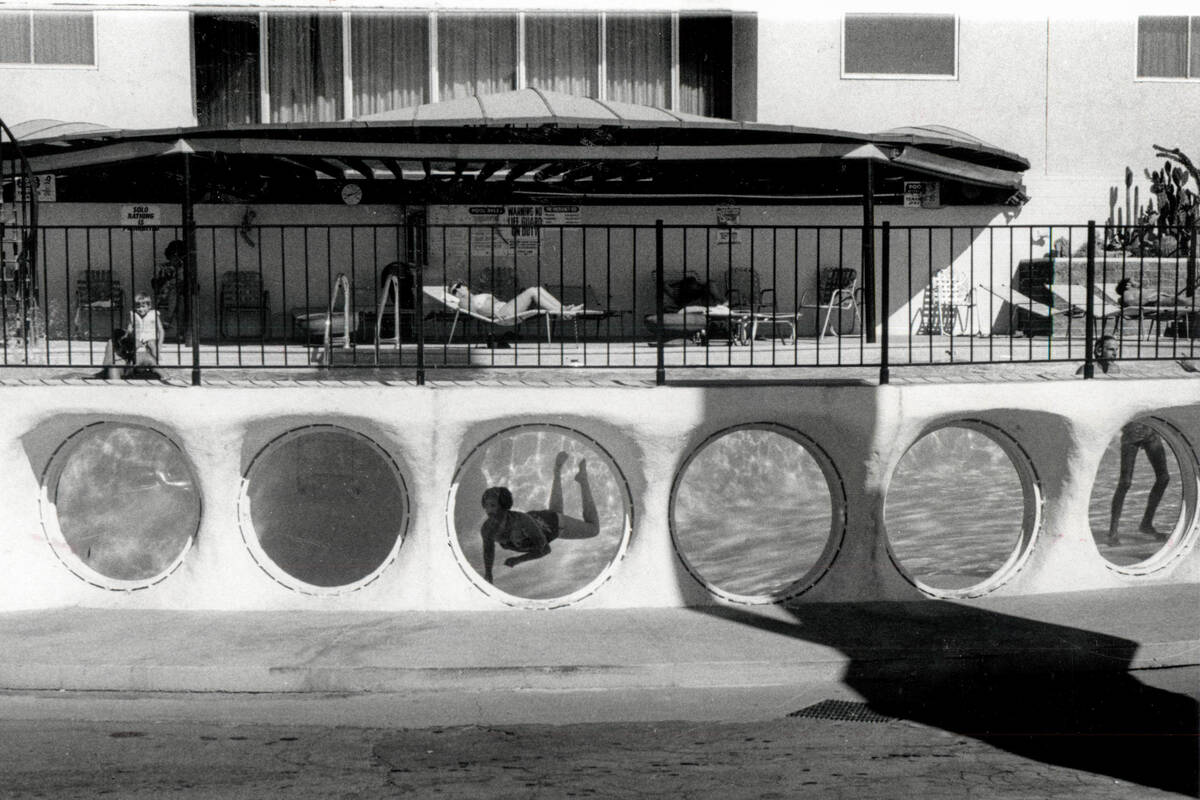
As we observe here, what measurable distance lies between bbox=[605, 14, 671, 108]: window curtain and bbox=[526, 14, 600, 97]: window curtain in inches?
9.1

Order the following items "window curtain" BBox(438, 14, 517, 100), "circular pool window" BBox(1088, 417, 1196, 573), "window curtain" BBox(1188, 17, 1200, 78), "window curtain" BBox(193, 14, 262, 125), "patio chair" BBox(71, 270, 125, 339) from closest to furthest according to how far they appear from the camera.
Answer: "circular pool window" BBox(1088, 417, 1196, 573), "patio chair" BBox(71, 270, 125, 339), "window curtain" BBox(193, 14, 262, 125), "window curtain" BBox(438, 14, 517, 100), "window curtain" BBox(1188, 17, 1200, 78)

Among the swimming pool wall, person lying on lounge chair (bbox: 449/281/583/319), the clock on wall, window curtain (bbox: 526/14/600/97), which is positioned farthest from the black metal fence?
the swimming pool wall

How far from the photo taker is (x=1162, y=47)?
17484 millimetres

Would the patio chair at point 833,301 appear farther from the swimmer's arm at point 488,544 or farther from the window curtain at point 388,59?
the swimmer's arm at point 488,544

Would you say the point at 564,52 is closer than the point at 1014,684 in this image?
No

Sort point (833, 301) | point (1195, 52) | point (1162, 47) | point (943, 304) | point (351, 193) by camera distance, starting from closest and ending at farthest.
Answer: point (833, 301), point (351, 193), point (943, 304), point (1162, 47), point (1195, 52)

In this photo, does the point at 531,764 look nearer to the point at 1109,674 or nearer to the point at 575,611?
the point at 575,611

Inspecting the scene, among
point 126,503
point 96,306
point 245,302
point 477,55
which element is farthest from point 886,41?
point 126,503

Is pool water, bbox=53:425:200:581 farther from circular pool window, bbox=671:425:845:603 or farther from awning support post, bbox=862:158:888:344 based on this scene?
awning support post, bbox=862:158:888:344

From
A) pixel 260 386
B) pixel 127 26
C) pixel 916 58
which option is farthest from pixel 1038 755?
pixel 127 26

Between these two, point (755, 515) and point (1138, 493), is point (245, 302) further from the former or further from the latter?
point (1138, 493)

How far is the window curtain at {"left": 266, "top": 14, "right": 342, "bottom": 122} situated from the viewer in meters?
16.5

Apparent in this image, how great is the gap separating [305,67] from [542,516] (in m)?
9.46

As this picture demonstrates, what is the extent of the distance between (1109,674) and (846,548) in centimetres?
179
